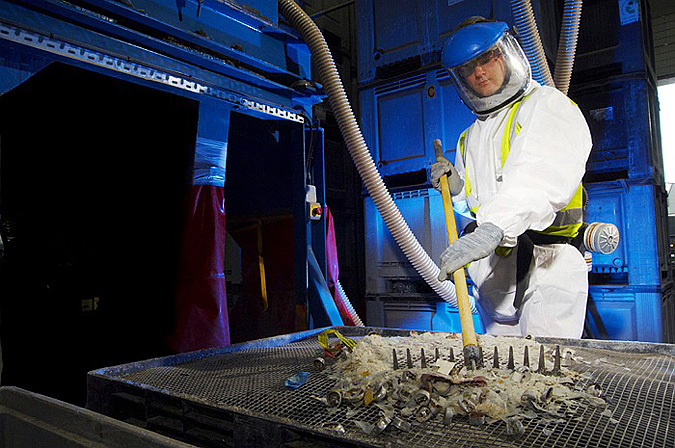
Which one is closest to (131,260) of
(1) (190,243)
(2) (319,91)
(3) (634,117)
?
(1) (190,243)

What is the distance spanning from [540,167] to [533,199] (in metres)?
0.16

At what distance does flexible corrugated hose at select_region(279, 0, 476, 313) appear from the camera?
2711 millimetres

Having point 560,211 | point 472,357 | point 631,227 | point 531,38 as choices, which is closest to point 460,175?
point 560,211

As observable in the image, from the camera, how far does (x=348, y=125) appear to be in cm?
275

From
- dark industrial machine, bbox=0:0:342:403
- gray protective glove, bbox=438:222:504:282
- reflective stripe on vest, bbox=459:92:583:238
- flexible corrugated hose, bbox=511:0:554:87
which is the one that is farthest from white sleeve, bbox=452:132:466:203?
dark industrial machine, bbox=0:0:342:403

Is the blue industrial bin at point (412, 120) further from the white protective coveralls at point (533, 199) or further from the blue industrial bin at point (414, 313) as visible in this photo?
the white protective coveralls at point (533, 199)

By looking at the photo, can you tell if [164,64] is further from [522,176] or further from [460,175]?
[522,176]

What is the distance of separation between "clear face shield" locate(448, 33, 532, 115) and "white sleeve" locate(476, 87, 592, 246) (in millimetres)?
95

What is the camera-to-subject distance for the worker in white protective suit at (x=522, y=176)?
5.52 feet

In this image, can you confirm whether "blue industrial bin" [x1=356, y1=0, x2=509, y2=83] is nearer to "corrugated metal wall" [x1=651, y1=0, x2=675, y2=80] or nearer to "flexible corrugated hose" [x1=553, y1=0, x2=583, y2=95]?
"flexible corrugated hose" [x1=553, y1=0, x2=583, y2=95]

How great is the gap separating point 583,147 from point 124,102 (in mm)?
2924

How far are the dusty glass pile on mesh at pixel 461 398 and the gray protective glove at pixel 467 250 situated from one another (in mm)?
296

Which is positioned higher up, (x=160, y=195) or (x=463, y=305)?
(x=160, y=195)

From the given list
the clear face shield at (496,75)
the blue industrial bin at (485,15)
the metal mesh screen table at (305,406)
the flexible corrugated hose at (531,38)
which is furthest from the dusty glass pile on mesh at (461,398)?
the blue industrial bin at (485,15)
